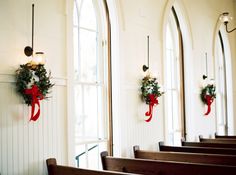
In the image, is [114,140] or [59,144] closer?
[59,144]

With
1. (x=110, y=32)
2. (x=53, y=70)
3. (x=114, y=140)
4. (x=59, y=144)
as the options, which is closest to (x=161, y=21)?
(x=110, y=32)

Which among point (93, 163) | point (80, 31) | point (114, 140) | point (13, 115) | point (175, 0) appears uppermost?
point (175, 0)

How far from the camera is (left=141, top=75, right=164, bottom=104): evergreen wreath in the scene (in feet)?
13.7

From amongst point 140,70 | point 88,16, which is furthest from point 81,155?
point 88,16

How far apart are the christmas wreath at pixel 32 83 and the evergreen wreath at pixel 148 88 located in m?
1.68

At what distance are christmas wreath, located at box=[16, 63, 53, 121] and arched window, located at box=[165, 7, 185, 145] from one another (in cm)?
267

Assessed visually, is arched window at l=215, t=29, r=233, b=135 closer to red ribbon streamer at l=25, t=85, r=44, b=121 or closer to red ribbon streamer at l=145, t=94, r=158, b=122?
red ribbon streamer at l=145, t=94, r=158, b=122

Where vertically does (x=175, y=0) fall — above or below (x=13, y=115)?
above

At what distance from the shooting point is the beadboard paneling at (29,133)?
101 inches

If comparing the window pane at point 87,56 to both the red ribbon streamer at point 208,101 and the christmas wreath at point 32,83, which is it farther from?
the red ribbon streamer at point 208,101

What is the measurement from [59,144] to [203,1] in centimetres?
454

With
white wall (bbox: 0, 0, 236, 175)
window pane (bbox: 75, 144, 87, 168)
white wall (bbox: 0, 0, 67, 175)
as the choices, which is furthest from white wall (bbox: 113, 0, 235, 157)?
white wall (bbox: 0, 0, 67, 175)

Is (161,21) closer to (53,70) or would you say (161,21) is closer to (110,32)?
(110,32)

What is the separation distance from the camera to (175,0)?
17.1ft
